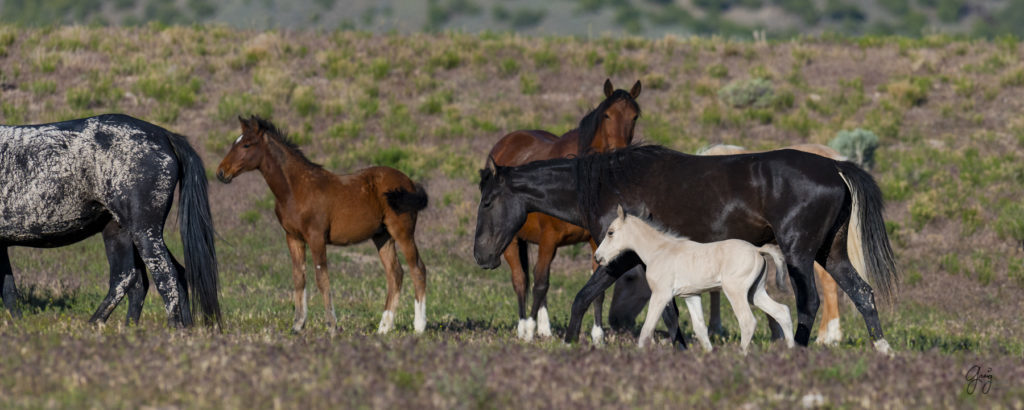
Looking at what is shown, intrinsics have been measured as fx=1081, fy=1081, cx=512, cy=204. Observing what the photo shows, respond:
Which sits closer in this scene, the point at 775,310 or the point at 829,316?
the point at 775,310

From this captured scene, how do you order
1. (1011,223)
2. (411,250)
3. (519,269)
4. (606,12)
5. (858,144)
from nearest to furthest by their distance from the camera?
(411,250) → (519,269) → (1011,223) → (858,144) → (606,12)

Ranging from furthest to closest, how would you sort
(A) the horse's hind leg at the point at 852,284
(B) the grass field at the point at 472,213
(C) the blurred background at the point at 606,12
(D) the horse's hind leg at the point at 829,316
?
(C) the blurred background at the point at 606,12
(D) the horse's hind leg at the point at 829,316
(A) the horse's hind leg at the point at 852,284
(B) the grass field at the point at 472,213

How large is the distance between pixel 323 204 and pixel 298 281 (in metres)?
0.83

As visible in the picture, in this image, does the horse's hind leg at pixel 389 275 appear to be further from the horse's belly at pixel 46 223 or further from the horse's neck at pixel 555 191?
the horse's belly at pixel 46 223

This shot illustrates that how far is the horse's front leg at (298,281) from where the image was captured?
10786 millimetres

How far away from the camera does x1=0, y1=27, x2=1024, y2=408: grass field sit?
6777 millimetres

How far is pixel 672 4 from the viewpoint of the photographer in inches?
7436

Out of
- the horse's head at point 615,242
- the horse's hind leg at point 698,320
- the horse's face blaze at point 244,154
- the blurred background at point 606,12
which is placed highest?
the horse's face blaze at point 244,154

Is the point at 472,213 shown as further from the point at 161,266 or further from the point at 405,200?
the point at 161,266

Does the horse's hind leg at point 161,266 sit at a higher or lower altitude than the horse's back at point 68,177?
lower

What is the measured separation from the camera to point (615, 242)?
365 inches

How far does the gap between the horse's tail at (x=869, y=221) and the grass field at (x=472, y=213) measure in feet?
2.45

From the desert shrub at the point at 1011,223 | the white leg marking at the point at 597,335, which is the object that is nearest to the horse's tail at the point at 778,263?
the white leg marking at the point at 597,335

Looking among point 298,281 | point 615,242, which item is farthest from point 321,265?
point 615,242
